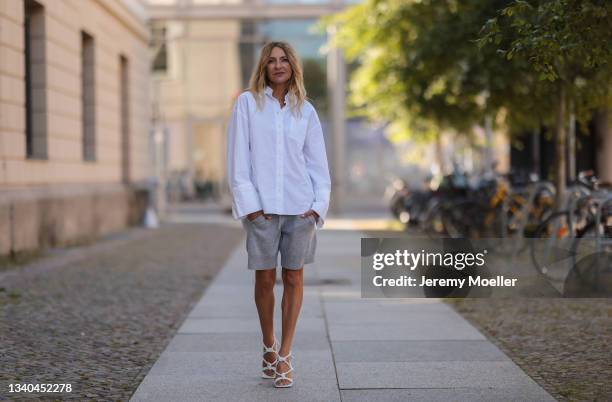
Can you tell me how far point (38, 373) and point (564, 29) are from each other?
3.55m

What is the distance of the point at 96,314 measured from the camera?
7.75 metres

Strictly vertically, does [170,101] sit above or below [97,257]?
above

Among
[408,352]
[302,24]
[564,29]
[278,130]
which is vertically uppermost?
[302,24]

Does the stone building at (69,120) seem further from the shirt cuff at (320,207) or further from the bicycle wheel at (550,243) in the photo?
the shirt cuff at (320,207)

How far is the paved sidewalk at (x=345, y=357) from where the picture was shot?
16.4ft

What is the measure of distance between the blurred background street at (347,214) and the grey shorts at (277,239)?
2.27 feet

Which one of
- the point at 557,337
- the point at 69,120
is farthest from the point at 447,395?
the point at 69,120

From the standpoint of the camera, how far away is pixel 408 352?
612cm

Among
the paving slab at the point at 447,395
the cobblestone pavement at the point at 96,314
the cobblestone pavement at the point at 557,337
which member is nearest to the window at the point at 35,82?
the cobblestone pavement at the point at 96,314

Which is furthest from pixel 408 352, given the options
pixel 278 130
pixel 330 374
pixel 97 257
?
pixel 97 257

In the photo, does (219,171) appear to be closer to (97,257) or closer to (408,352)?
(97,257)

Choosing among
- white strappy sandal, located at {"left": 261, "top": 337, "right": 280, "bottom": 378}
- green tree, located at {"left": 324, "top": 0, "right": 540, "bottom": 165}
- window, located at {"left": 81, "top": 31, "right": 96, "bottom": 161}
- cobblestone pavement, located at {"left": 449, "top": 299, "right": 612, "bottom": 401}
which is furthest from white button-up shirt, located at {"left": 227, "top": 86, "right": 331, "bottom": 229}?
window, located at {"left": 81, "top": 31, "right": 96, "bottom": 161}

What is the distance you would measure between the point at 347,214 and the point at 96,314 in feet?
64.0

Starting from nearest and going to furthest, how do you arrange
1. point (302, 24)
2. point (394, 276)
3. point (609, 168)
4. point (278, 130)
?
point (278, 130)
point (394, 276)
point (609, 168)
point (302, 24)
